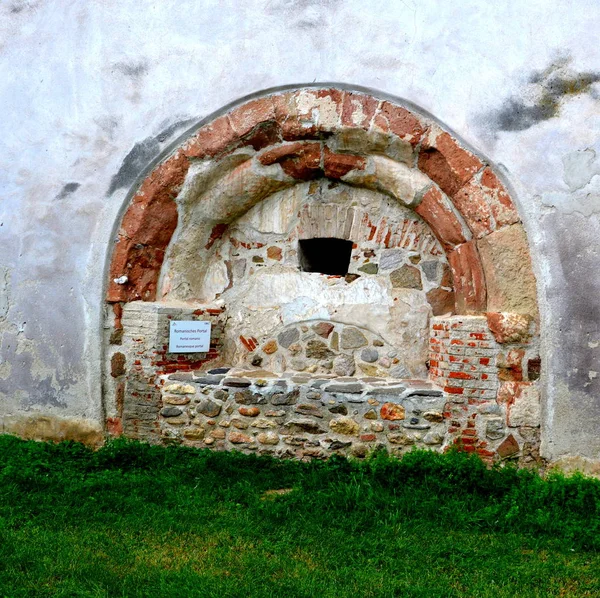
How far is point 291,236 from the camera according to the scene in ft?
17.4

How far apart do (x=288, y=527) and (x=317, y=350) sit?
5.67 feet

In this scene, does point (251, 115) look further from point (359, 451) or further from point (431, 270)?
point (359, 451)

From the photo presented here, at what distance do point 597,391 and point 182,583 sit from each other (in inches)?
108

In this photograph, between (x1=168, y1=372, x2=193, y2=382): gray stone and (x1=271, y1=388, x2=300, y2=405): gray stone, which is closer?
(x1=271, y1=388, x2=300, y2=405): gray stone

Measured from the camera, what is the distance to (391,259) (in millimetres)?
5117

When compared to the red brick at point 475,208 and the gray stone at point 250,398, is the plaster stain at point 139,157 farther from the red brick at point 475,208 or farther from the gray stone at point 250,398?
the red brick at point 475,208

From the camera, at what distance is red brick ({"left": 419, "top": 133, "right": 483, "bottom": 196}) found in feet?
15.0

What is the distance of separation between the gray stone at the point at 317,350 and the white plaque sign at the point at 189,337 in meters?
0.79

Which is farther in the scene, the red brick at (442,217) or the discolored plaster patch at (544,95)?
the red brick at (442,217)

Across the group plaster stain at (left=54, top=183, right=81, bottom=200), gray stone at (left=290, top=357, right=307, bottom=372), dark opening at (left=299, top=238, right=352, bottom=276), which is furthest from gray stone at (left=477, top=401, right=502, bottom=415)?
plaster stain at (left=54, top=183, right=81, bottom=200)

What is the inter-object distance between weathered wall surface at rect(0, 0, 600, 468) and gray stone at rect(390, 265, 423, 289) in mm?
928

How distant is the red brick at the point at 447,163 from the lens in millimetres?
4586

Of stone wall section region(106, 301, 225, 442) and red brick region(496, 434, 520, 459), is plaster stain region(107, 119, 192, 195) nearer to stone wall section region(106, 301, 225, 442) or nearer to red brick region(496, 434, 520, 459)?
stone wall section region(106, 301, 225, 442)

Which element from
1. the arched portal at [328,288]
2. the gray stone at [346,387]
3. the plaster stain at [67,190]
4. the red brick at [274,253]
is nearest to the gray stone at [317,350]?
the arched portal at [328,288]
